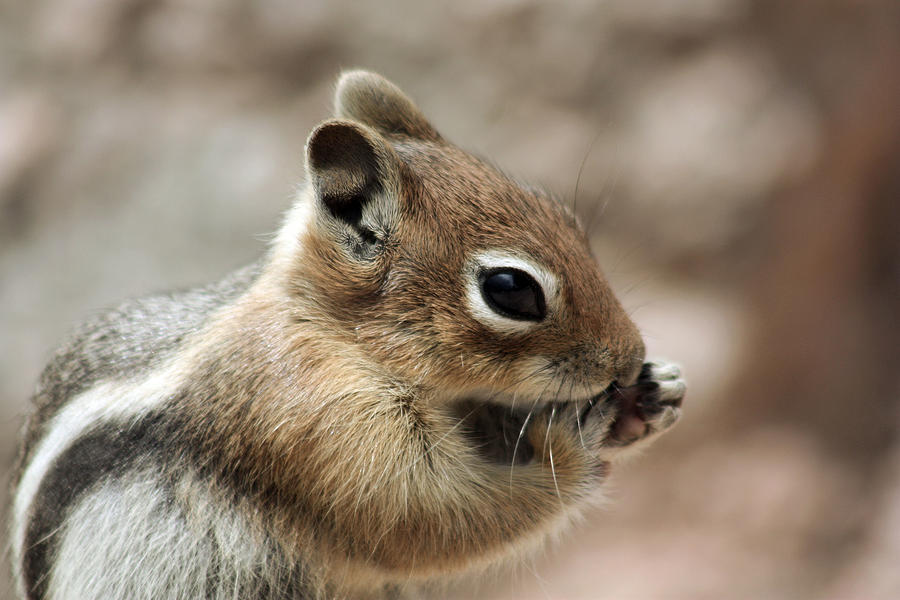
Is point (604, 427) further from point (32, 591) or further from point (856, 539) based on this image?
point (856, 539)

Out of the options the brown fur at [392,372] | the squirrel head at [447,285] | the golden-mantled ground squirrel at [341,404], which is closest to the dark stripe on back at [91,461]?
the golden-mantled ground squirrel at [341,404]

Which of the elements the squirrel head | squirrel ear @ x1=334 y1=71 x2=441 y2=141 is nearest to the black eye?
the squirrel head

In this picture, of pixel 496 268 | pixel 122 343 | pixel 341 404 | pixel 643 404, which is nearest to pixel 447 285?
pixel 496 268

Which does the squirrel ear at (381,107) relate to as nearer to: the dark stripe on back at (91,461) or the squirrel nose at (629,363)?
the squirrel nose at (629,363)

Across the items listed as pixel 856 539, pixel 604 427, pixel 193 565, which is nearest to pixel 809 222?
pixel 856 539

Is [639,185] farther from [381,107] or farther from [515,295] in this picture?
[515,295]
